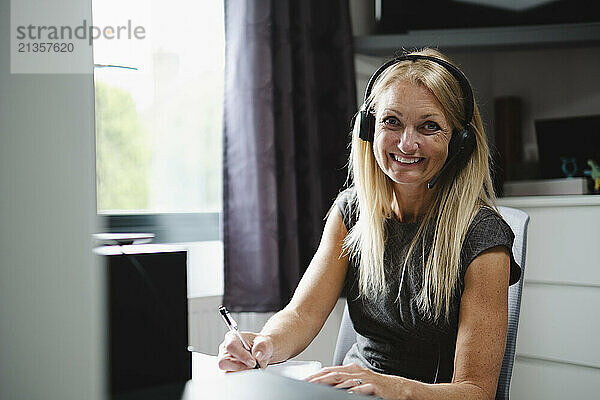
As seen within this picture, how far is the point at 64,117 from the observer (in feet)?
0.53

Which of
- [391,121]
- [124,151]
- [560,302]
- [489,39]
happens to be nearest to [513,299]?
[391,121]

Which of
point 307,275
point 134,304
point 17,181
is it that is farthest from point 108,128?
point 17,181

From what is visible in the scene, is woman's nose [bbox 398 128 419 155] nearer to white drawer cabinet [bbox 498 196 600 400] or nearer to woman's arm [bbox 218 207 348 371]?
woman's arm [bbox 218 207 348 371]

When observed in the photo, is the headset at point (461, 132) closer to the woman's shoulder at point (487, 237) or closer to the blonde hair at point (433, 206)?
the blonde hair at point (433, 206)

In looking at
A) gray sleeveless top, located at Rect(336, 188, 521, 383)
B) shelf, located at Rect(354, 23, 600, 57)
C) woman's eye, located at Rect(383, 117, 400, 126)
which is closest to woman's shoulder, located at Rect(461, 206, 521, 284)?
gray sleeveless top, located at Rect(336, 188, 521, 383)

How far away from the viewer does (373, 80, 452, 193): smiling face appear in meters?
1.20

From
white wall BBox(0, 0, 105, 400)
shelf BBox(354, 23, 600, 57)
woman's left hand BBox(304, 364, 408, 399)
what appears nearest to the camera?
white wall BBox(0, 0, 105, 400)

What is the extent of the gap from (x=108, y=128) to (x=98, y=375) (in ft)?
5.94

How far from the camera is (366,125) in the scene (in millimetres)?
1271

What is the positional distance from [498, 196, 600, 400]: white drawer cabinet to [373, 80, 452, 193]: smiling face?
39.0 inches

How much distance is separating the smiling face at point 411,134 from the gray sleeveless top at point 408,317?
125 mm

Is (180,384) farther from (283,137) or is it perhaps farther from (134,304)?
(283,137)

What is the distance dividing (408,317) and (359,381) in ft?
1.26

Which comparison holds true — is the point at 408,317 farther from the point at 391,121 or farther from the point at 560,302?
the point at 560,302
